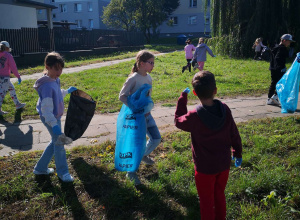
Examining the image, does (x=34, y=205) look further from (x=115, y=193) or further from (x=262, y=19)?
(x=262, y=19)

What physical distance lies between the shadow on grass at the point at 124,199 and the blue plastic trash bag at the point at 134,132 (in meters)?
0.28

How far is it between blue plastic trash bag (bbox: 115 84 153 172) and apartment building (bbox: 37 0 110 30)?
162 feet

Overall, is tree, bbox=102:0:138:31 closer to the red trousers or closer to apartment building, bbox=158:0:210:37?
apartment building, bbox=158:0:210:37

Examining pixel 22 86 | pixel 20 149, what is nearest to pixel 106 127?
pixel 20 149

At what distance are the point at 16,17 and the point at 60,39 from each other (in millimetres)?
3977

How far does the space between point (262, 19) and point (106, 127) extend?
1390cm

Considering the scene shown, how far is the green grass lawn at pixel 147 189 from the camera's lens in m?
3.09

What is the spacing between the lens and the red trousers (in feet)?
8.34

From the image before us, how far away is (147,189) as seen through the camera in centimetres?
351

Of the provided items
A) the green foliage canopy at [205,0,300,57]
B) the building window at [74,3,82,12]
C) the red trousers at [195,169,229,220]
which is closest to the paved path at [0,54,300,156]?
the red trousers at [195,169,229,220]

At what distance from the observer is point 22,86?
9602 mm

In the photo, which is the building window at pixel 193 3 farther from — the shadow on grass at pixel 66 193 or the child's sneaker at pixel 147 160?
the shadow on grass at pixel 66 193

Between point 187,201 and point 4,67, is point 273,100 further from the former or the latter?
point 4,67

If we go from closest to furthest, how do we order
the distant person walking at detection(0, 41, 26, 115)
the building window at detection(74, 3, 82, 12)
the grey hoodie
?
the distant person walking at detection(0, 41, 26, 115) → the grey hoodie → the building window at detection(74, 3, 82, 12)
